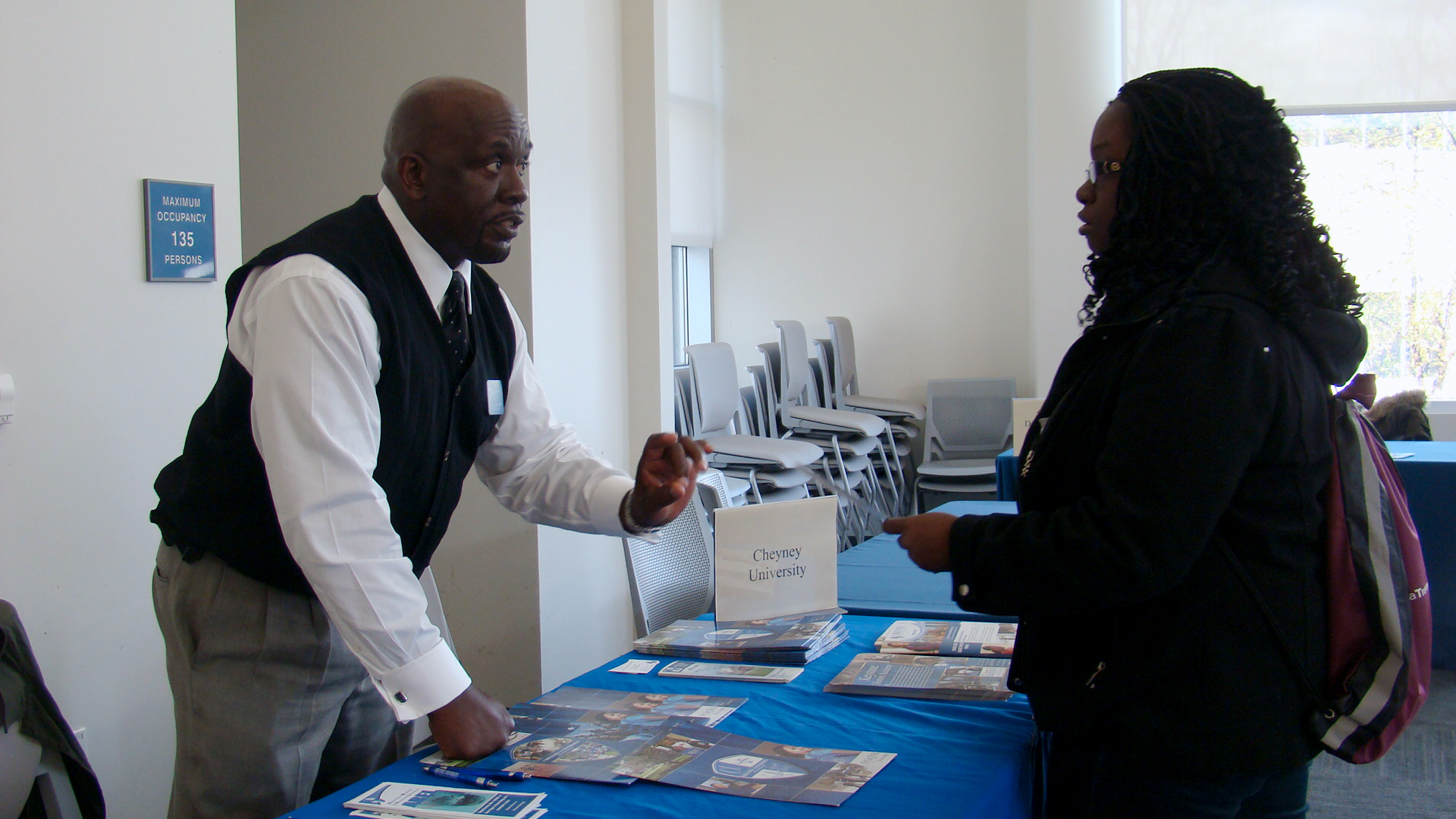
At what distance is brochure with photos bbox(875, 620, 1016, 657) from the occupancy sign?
62.2 inches

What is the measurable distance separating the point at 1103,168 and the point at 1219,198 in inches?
5.7

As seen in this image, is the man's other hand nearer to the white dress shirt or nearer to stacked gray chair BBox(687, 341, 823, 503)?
the white dress shirt

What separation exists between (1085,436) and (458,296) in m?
0.94

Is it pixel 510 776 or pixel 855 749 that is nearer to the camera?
pixel 510 776

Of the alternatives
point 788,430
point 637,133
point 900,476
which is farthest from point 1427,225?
point 637,133

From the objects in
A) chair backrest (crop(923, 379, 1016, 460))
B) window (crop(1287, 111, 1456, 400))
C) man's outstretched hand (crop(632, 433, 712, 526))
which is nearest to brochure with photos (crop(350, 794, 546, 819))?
man's outstretched hand (crop(632, 433, 712, 526))

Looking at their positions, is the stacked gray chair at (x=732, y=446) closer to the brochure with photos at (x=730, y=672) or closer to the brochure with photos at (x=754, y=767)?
the brochure with photos at (x=730, y=672)

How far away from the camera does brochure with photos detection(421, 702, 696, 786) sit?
1.36 meters

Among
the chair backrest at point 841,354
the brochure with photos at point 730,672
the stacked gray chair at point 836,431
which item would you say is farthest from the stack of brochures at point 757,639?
the chair backrest at point 841,354

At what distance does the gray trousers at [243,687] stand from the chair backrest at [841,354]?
546cm

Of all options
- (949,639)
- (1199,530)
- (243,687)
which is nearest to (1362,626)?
(1199,530)

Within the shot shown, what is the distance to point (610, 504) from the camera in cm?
172

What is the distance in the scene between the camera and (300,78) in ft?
11.0

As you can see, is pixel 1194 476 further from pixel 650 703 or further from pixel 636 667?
pixel 636 667
